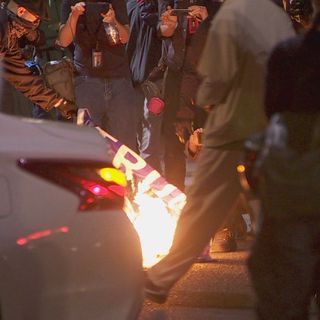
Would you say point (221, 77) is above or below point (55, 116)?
above

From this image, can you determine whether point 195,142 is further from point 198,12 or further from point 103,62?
point 103,62

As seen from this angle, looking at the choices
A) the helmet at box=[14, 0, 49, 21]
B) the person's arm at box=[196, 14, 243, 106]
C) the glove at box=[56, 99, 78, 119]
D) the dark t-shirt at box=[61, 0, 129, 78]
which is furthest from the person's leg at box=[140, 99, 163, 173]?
the person's arm at box=[196, 14, 243, 106]

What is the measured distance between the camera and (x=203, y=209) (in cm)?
593

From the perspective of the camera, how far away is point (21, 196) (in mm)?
4605

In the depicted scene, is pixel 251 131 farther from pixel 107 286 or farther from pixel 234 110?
pixel 107 286

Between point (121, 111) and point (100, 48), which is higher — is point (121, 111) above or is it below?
below

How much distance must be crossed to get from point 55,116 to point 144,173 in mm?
2581

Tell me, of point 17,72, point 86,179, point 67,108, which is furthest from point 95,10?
point 86,179

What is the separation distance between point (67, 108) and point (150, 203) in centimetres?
104

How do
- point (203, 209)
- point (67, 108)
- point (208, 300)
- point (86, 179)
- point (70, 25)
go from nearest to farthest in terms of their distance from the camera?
point (86, 179) < point (203, 209) < point (208, 300) < point (67, 108) < point (70, 25)

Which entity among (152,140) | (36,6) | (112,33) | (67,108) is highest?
(36,6)

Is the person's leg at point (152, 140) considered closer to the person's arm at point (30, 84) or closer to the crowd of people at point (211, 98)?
the crowd of people at point (211, 98)

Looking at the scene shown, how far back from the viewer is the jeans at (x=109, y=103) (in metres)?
8.66

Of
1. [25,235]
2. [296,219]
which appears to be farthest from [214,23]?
[25,235]
